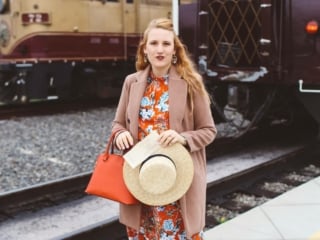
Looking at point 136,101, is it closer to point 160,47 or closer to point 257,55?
point 160,47

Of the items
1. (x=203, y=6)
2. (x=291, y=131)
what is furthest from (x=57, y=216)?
(x=291, y=131)

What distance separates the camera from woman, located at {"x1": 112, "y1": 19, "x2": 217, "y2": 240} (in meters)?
2.60

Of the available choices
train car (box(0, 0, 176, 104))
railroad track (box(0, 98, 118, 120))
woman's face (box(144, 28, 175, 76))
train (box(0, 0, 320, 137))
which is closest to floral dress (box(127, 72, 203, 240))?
woman's face (box(144, 28, 175, 76))

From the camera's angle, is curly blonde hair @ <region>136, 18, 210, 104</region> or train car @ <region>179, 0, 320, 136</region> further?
train car @ <region>179, 0, 320, 136</region>

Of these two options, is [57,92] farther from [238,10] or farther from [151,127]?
[151,127]

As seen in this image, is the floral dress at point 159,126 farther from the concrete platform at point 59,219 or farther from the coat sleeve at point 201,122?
the concrete platform at point 59,219

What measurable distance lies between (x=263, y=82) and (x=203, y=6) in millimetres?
1308

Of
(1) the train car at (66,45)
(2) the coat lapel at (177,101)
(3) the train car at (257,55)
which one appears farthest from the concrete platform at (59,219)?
(1) the train car at (66,45)

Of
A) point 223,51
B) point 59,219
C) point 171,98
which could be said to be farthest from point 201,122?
point 223,51

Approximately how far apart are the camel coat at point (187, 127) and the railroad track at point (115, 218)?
1.51 m

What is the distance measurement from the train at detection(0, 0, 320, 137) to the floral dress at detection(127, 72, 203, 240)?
397cm

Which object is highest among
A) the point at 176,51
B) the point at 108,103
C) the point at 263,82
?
the point at 176,51

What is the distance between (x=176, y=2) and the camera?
748 centimetres

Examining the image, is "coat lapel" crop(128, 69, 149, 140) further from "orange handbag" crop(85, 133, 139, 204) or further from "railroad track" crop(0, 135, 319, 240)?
"railroad track" crop(0, 135, 319, 240)
